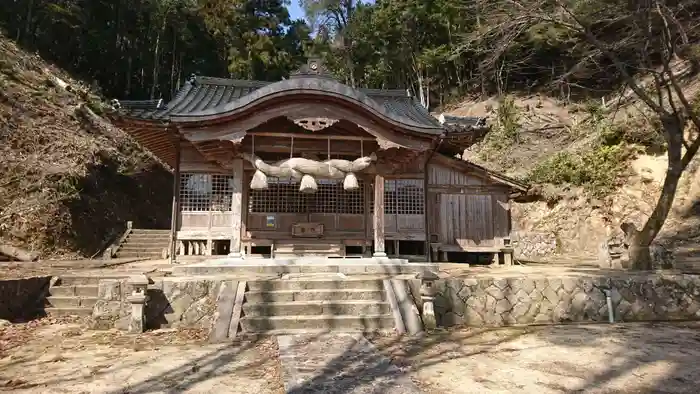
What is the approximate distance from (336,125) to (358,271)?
396cm

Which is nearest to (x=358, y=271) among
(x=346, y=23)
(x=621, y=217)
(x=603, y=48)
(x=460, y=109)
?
(x=603, y=48)

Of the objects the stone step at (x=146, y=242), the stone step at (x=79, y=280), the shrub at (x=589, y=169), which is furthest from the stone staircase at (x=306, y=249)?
the shrub at (x=589, y=169)

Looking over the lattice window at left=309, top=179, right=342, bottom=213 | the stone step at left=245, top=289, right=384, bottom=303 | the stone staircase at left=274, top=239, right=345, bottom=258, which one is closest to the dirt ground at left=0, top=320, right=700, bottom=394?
the stone step at left=245, top=289, right=384, bottom=303

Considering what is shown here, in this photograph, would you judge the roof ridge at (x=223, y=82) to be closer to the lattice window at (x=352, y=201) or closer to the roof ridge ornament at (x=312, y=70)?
the roof ridge ornament at (x=312, y=70)

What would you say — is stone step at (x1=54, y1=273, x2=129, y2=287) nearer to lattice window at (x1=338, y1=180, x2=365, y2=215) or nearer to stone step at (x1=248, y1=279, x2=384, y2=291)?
stone step at (x1=248, y1=279, x2=384, y2=291)

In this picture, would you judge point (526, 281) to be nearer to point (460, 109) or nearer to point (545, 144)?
point (545, 144)

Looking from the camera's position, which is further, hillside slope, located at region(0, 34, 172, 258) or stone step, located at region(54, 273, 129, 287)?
hillside slope, located at region(0, 34, 172, 258)

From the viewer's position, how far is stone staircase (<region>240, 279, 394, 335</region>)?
666 centimetres

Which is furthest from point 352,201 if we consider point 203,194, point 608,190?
point 608,190

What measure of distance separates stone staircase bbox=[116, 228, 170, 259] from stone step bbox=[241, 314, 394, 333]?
11.7 metres

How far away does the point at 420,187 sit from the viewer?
13.6 metres

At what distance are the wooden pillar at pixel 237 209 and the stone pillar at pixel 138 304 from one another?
3357 mm

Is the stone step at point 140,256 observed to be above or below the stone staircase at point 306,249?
below

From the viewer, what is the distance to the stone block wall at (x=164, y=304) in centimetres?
707
